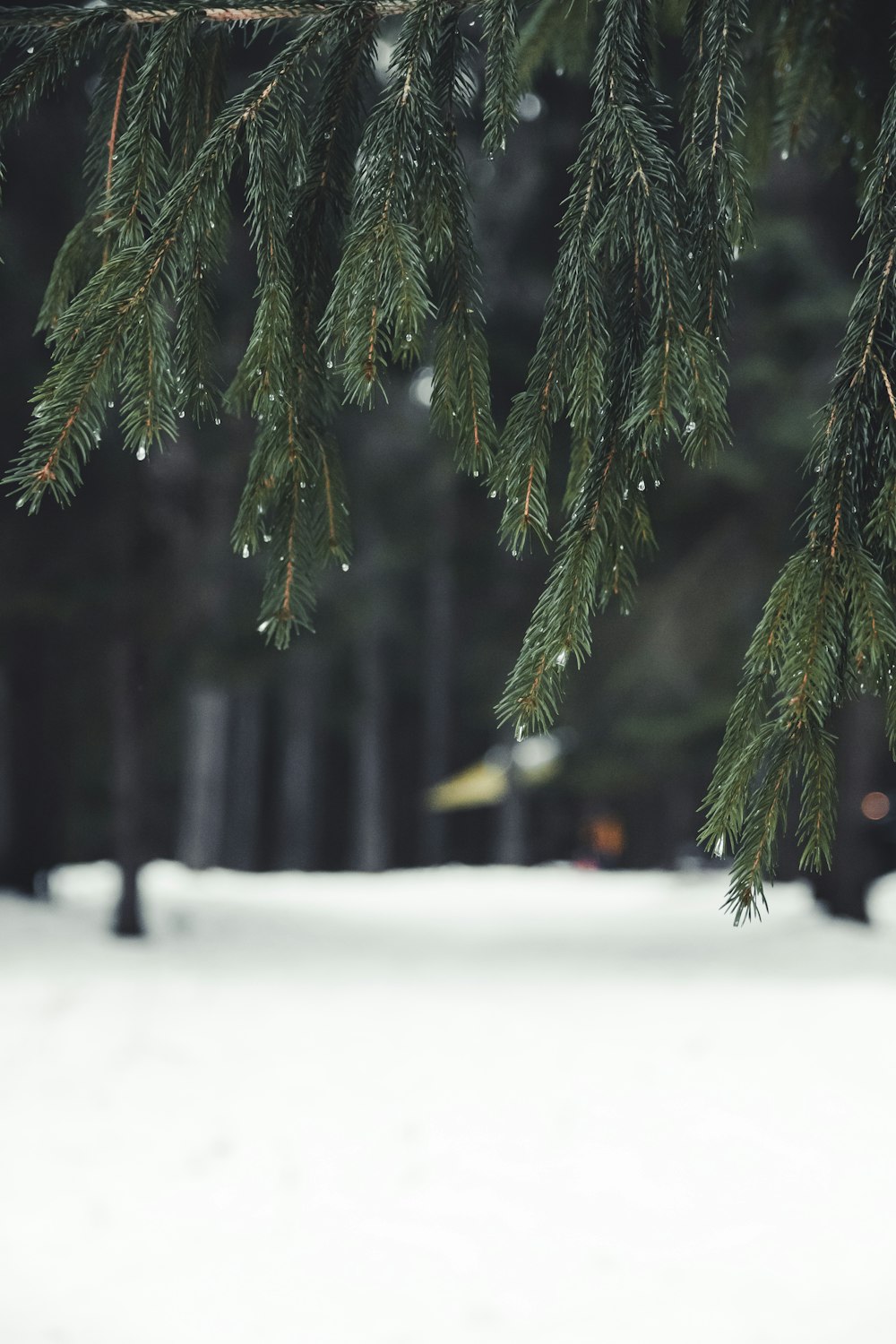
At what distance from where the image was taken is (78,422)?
2.13 metres

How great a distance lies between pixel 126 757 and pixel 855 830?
575 centimetres

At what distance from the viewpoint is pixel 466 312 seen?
7.71ft

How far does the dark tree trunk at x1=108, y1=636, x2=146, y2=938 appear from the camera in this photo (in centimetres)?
954

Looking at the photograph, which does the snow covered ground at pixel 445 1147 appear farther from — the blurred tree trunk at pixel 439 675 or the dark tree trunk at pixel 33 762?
the blurred tree trunk at pixel 439 675

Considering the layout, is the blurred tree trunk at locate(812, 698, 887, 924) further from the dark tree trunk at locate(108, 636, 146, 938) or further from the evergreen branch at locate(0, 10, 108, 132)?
the evergreen branch at locate(0, 10, 108, 132)

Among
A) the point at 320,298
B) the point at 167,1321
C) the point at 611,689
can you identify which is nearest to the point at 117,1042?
the point at 167,1321

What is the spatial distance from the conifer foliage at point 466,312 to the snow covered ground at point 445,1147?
11.5ft

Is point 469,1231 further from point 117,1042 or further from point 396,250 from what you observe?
point 396,250

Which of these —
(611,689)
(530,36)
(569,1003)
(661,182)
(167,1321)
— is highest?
(530,36)

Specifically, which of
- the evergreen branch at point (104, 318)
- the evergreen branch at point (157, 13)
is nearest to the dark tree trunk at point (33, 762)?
the evergreen branch at point (157, 13)

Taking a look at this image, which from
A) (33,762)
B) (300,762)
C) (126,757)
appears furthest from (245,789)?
(126,757)

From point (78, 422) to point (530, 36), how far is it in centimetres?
190

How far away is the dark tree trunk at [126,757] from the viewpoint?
31.3 ft

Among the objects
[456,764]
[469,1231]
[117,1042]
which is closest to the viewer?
[469,1231]
